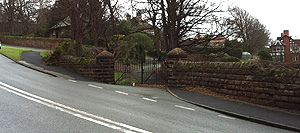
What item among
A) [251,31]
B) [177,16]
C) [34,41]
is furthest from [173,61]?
[251,31]

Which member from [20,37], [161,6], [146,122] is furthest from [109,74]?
[20,37]

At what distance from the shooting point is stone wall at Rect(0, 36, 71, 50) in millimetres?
35719

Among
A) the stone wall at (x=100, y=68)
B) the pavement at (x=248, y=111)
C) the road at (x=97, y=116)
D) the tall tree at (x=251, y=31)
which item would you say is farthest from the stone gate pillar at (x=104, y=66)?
the tall tree at (x=251, y=31)

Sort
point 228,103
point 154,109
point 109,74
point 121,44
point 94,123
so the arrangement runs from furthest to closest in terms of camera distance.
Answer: point 121,44 → point 109,74 → point 228,103 → point 154,109 → point 94,123

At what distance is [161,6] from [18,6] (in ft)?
113

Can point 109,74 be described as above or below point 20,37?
below

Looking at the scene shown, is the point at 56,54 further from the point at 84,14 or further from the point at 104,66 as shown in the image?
the point at 104,66

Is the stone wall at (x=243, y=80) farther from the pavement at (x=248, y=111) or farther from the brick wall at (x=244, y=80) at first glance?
the pavement at (x=248, y=111)

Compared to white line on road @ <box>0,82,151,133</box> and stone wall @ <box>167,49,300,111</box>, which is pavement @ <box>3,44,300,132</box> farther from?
white line on road @ <box>0,82,151,133</box>

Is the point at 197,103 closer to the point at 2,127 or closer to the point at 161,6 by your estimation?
the point at 2,127

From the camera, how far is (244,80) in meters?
9.77

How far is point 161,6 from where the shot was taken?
16.8m

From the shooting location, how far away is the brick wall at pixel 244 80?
27.0 ft

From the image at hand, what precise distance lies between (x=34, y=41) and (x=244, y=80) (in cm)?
3522
